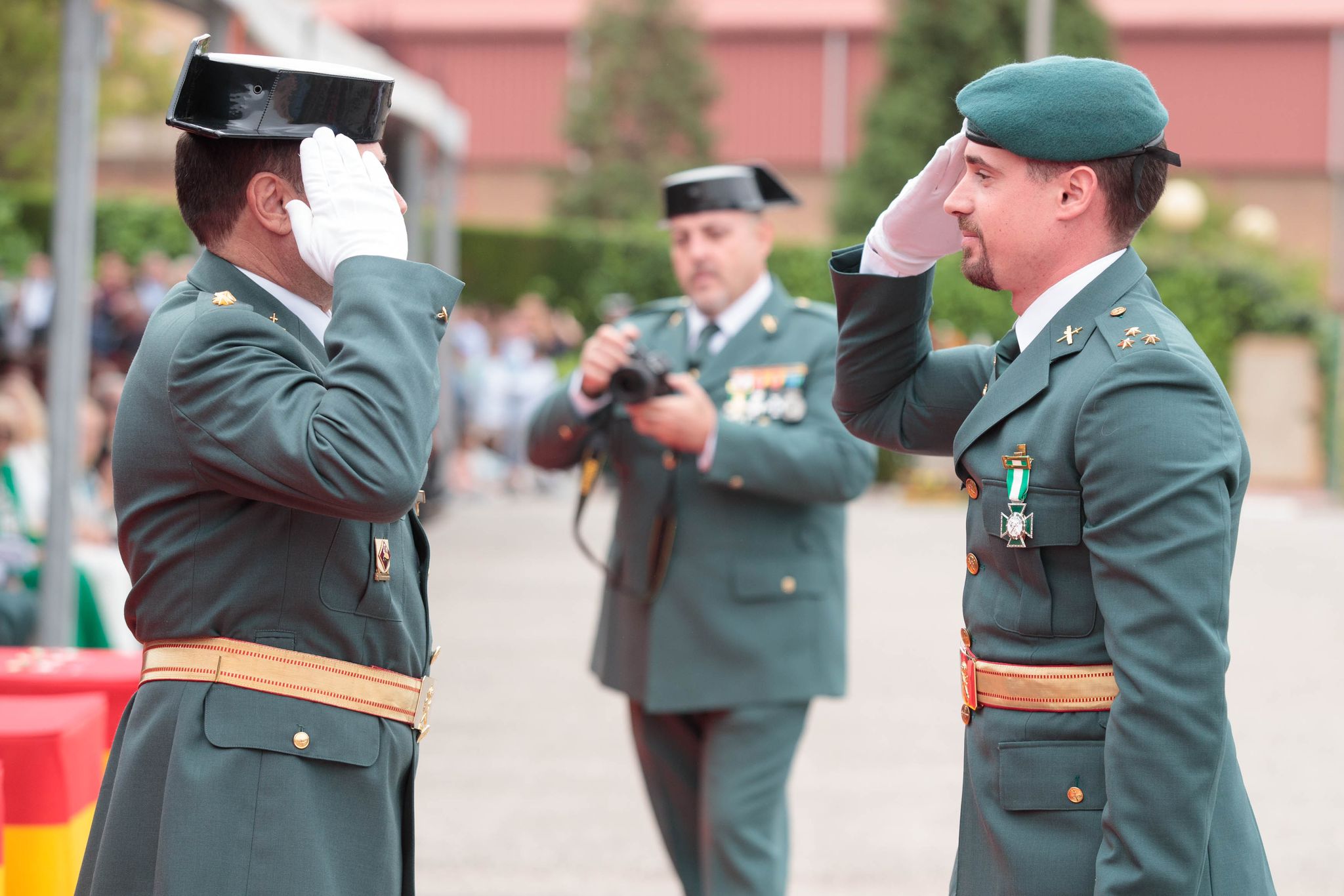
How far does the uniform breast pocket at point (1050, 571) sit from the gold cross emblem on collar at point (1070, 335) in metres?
0.25

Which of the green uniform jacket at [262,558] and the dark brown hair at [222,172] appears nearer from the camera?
the green uniform jacket at [262,558]

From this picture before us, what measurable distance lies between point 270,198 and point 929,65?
26638mm

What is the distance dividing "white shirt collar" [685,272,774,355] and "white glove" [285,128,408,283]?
7.18 feet

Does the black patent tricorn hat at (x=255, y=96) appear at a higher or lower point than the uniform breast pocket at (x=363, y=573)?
higher

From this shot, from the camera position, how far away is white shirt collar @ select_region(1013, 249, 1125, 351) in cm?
248

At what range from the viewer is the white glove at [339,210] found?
2.33 m

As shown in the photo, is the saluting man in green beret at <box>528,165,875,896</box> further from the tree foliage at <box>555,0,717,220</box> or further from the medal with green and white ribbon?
the tree foliage at <box>555,0,717,220</box>

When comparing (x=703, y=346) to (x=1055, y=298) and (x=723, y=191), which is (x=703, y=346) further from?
(x=1055, y=298)

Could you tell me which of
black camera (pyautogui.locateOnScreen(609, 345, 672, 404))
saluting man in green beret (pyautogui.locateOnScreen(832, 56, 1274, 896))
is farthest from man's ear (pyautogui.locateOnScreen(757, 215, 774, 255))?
saluting man in green beret (pyautogui.locateOnScreen(832, 56, 1274, 896))

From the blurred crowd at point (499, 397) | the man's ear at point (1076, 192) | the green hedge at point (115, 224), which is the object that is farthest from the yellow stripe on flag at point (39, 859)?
the green hedge at point (115, 224)

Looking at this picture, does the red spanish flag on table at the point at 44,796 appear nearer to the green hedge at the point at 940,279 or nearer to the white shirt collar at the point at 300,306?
the white shirt collar at the point at 300,306

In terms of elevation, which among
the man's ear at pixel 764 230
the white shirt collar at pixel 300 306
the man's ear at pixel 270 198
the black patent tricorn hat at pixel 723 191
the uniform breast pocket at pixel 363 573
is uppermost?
the black patent tricorn hat at pixel 723 191

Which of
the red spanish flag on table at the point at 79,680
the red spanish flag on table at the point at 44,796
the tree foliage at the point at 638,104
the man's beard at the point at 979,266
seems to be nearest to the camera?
the man's beard at the point at 979,266

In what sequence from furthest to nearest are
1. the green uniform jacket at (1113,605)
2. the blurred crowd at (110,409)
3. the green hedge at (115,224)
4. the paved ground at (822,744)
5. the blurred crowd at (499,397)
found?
the green hedge at (115,224), the blurred crowd at (499,397), the blurred crowd at (110,409), the paved ground at (822,744), the green uniform jacket at (1113,605)
